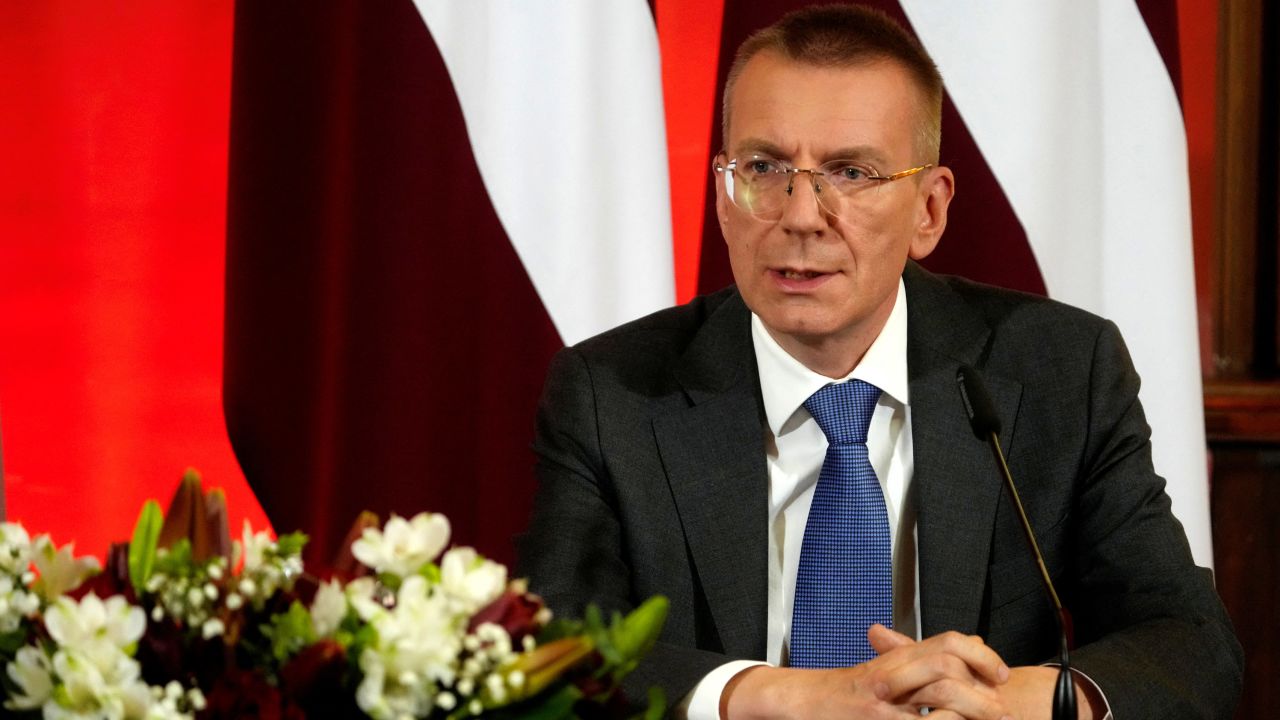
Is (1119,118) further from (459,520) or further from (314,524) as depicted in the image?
(314,524)

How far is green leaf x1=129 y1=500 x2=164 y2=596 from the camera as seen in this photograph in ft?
3.03

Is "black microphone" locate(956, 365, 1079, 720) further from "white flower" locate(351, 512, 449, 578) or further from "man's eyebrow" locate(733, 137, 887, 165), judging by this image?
"white flower" locate(351, 512, 449, 578)

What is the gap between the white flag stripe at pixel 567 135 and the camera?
8.17 ft

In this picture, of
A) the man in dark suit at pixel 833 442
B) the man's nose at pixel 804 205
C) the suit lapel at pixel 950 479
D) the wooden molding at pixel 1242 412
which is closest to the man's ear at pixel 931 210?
the man in dark suit at pixel 833 442

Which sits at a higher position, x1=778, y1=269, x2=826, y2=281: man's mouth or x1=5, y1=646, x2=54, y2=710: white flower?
x1=778, y1=269, x2=826, y2=281: man's mouth

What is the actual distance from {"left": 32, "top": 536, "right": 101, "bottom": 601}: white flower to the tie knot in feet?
3.69

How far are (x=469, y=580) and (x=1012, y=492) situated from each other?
26.6 inches

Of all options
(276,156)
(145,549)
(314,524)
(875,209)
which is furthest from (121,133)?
(145,549)

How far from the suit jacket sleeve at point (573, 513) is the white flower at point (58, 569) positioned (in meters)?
0.88

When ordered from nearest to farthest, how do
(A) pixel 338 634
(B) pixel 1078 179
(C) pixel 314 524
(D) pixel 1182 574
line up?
(A) pixel 338 634, (D) pixel 1182 574, (B) pixel 1078 179, (C) pixel 314 524

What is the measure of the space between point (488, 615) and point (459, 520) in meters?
1.69

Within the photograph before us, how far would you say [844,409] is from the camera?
190 centimetres

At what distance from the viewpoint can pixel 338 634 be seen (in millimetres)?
865

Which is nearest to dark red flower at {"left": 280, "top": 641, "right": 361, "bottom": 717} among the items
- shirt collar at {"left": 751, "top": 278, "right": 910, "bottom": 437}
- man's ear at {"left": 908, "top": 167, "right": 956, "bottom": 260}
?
shirt collar at {"left": 751, "top": 278, "right": 910, "bottom": 437}
